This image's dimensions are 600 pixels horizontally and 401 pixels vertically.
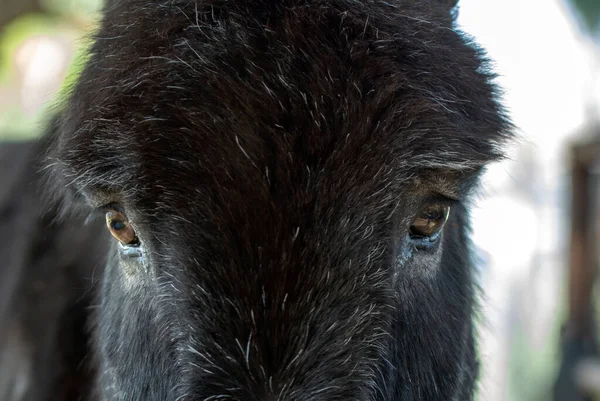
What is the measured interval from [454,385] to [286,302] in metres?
1.00

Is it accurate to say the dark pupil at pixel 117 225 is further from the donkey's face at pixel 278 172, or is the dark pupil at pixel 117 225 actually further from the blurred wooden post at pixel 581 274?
the blurred wooden post at pixel 581 274

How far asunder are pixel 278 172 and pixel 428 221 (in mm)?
628

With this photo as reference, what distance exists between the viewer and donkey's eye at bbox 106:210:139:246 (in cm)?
214

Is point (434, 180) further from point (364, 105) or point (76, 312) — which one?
point (76, 312)

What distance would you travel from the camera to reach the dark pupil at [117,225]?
7.06ft

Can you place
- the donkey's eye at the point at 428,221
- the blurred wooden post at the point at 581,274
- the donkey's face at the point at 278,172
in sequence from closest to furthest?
the donkey's face at the point at 278,172
the donkey's eye at the point at 428,221
the blurred wooden post at the point at 581,274

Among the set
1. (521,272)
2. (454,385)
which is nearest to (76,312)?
(454,385)

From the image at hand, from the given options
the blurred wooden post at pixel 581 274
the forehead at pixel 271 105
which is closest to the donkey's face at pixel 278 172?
the forehead at pixel 271 105

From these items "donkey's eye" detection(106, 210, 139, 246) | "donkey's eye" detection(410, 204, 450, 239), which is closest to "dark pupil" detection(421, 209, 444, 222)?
"donkey's eye" detection(410, 204, 450, 239)

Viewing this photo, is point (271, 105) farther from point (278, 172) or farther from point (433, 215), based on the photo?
point (433, 215)

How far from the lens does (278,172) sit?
1.77 meters

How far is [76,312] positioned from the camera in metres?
3.75

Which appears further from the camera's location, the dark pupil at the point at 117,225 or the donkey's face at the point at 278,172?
the dark pupil at the point at 117,225

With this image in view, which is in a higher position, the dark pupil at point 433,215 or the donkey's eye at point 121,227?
the dark pupil at point 433,215
